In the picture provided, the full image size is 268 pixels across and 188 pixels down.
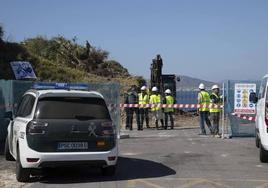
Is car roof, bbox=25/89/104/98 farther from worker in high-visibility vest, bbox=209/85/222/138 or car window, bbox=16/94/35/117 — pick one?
worker in high-visibility vest, bbox=209/85/222/138

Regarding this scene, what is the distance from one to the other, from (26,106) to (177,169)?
3.60m

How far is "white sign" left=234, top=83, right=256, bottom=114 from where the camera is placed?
20.0 meters

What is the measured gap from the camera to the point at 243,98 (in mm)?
19969

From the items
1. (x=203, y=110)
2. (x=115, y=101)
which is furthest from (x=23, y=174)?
(x=203, y=110)

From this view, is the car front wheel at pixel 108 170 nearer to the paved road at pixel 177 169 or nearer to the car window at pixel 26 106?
the paved road at pixel 177 169

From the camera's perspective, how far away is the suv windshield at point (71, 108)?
35.2 feet

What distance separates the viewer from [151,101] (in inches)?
1004

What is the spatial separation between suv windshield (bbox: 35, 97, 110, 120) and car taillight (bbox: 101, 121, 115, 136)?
0.20m

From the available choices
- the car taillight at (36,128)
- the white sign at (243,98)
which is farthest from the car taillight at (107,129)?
the white sign at (243,98)

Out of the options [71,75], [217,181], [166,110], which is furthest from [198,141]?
[71,75]

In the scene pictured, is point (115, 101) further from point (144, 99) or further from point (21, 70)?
point (21, 70)

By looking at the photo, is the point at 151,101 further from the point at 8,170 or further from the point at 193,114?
the point at 8,170

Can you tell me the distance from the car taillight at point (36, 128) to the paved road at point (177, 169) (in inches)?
39.2

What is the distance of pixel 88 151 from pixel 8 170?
2551 mm
